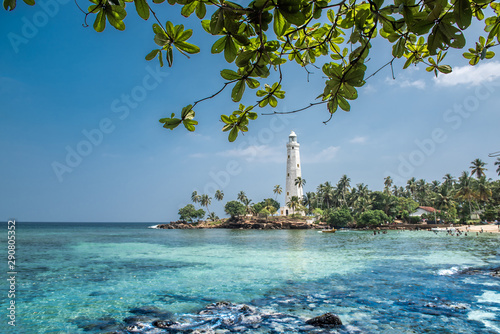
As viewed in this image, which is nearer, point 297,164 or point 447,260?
point 447,260

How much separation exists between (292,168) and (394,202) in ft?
77.5

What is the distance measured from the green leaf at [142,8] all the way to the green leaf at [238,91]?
1.65 feet

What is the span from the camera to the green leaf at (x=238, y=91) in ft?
4.75

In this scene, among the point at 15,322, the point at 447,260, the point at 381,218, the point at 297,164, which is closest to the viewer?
the point at 15,322

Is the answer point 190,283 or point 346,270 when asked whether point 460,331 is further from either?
point 190,283

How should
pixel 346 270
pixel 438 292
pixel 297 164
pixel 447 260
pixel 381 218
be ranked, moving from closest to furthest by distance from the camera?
pixel 438 292 → pixel 346 270 → pixel 447 260 → pixel 381 218 → pixel 297 164

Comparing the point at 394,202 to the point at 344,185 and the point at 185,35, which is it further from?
the point at 185,35

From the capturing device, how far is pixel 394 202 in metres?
60.6

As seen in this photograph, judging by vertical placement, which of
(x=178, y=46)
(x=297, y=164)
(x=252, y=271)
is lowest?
(x=252, y=271)

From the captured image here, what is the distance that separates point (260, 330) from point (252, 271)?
8064mm

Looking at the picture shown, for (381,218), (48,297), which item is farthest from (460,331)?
(381,218)

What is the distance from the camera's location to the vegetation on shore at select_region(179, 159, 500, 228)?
2060 inches

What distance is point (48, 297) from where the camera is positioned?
398 inches

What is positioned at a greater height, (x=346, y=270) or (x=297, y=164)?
(x=297, y=164)
